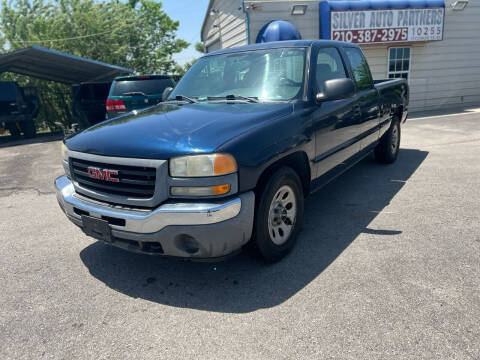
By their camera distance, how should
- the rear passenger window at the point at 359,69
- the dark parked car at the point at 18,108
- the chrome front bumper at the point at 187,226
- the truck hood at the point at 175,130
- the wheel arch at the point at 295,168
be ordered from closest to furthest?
the chrome front bumper at the point at 187,226 → the truck hood at the point at 175,130 → the wheel arch at the point at 295,168 → the rear passenger window at the point at 359,69 → the dark parked car at the point at 18,108

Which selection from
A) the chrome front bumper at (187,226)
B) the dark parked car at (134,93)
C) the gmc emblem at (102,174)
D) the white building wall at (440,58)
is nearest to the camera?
the chrome front bumper at (187,226)

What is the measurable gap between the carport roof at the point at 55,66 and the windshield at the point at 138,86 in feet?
15.0

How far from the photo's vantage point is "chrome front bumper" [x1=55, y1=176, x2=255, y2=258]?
240 centimetres

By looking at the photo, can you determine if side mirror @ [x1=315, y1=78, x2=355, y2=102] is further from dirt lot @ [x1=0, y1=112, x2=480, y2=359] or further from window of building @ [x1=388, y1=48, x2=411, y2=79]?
window of building @ [x1=388, y1=48, x2=411, y2=79]

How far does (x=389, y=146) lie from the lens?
607 centimetres

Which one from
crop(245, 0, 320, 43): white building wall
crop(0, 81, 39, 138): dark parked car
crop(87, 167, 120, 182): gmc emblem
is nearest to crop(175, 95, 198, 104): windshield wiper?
crop(87, 167, 120, 182): gmc emblem

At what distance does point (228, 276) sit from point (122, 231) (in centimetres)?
95

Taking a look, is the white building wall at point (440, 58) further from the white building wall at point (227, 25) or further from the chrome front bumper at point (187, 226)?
the chrome front bumper at point (187, 226)

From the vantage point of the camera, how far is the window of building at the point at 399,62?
13.4 m

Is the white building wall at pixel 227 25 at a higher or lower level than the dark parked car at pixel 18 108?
higher

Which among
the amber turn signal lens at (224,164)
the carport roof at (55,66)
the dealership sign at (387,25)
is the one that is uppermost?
the dealership sign at (387,25)

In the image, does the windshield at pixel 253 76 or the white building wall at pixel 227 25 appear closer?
the windshield at pixel 253 76

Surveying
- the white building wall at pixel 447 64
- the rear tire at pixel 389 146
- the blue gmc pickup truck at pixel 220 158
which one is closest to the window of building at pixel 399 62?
the white building wall at pixel 447 64

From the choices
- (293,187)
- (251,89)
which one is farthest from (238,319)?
(251,89)
